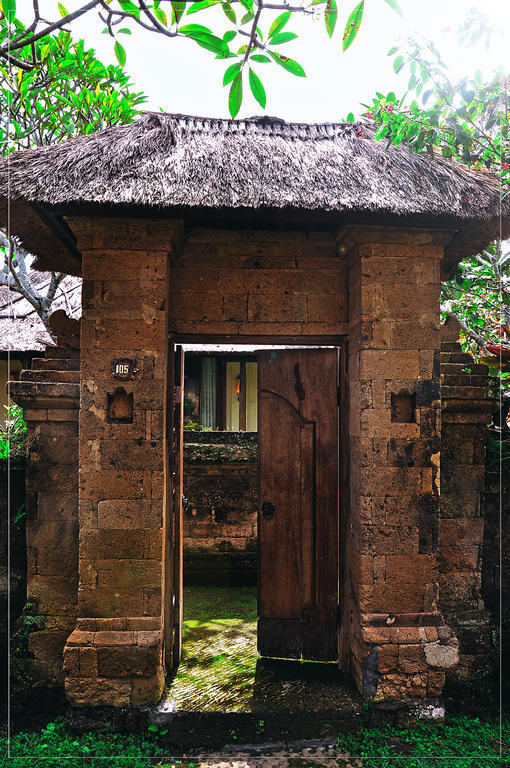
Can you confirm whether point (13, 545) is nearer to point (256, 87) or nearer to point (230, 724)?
point (230, 724)

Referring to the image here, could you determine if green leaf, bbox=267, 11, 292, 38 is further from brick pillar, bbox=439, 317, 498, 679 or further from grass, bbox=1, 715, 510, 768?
grass, bbox=1, 715, 510, 768

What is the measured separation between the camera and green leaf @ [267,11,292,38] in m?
1.68

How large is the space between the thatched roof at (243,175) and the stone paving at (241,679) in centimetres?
371

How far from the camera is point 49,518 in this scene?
3814 mm

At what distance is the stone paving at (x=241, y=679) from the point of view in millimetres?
3428

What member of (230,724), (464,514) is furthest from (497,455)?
(230,724)

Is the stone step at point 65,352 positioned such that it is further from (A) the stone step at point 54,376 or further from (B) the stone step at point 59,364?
(A) the stone step at point 54,376

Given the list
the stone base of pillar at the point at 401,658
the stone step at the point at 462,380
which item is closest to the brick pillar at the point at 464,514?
the stone step at the point at 462,380

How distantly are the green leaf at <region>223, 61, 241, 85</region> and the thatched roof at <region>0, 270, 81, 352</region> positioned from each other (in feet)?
25.8

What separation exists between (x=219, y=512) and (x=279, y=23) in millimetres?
5639

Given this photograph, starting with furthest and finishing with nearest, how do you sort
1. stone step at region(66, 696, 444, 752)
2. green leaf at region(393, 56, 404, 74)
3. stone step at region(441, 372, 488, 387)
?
stone step at region(441, 372, 488, 387) → stone step at region(66, 696, 444, 752) → green leaf at region(393, 56, 404, 74)

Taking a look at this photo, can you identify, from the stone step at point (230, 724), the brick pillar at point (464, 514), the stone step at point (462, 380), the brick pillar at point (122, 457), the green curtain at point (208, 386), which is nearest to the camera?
the stone step at point (230, 724)

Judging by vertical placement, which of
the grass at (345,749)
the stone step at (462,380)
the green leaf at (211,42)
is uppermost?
Answer: the green leaf at (211,42)

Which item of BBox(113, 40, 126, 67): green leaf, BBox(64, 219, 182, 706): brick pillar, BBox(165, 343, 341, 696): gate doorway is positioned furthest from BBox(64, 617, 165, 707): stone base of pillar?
BBox(113, 40, 126, 67): green leaf
